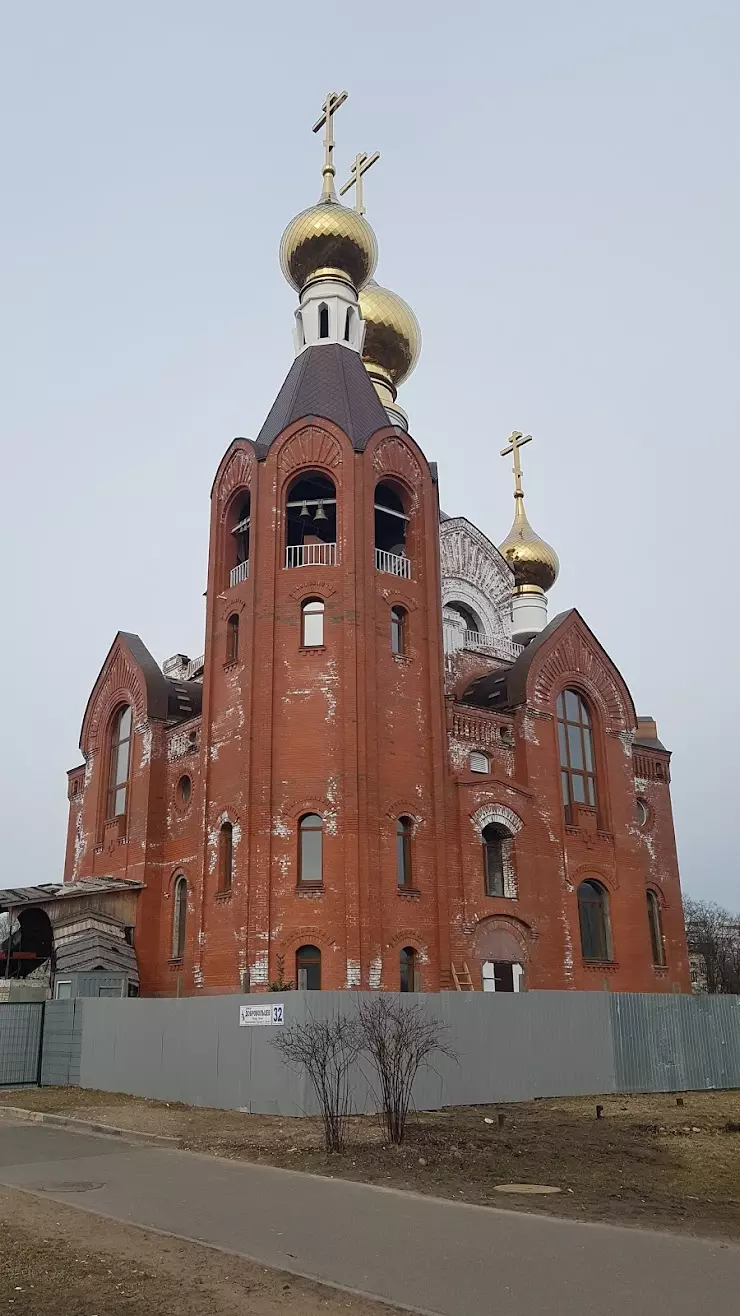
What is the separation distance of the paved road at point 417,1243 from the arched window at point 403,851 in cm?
1117

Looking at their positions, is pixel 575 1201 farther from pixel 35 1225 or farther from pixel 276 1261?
pixel 35 1225

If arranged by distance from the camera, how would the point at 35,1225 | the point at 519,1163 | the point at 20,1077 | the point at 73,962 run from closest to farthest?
1. the point at 35,1225
2. the point at 519,1163
3. the point at 20,1077
4. the point at 73,962

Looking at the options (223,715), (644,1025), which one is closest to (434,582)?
(223,715)

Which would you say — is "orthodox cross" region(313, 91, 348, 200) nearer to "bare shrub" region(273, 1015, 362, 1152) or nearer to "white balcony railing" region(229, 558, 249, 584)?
"white balcony railing" region(229, 558, 249, 584)

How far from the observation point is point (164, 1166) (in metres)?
10.9

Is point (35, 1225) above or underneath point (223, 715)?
underneath

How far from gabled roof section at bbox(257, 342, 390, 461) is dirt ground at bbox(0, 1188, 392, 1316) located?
60.8 feet

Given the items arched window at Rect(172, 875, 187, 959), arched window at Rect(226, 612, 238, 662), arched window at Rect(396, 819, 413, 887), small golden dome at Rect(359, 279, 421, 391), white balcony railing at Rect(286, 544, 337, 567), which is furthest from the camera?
small golden dome at Rect(359, 279, 421, 391)

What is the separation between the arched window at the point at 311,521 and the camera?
23.5 m

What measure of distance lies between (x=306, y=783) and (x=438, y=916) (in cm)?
368

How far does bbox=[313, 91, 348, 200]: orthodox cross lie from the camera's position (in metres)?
29.7

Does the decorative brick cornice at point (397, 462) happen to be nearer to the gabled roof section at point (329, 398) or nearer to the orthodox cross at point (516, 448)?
the gabled roof section at point (329, 398)

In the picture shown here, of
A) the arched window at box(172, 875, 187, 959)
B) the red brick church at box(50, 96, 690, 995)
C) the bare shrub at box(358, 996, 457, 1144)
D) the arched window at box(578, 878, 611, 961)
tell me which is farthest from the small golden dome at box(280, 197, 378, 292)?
the bare shrub at box(358, 996, 457, 1144)

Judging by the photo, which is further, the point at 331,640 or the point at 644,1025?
the point at 331,640
